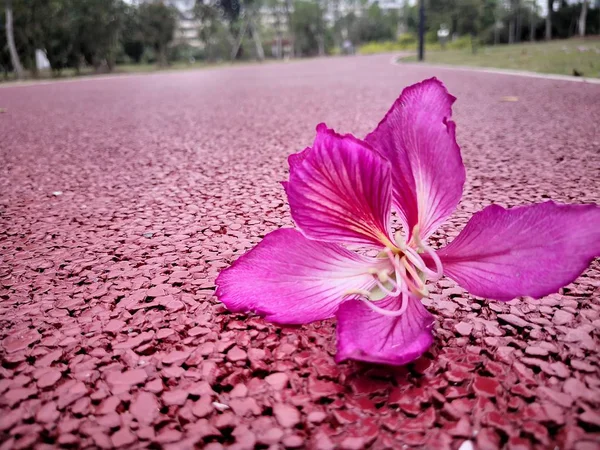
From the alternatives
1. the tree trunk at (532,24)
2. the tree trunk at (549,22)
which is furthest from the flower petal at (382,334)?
the tree trunk at (532,24)

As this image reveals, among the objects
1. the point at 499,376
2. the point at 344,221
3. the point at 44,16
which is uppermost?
the point at 44,16

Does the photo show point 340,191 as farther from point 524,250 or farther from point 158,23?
point 158,23

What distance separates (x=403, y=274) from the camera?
723mm

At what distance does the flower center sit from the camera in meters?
0.70

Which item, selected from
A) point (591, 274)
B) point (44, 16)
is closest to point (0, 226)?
point (591, 274)

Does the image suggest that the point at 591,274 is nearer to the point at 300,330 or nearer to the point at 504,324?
the point at 504,324

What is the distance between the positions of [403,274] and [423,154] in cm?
19

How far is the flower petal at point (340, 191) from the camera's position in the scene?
28.0 inches

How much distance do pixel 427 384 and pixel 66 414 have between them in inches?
18.6

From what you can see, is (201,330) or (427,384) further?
(201,330)

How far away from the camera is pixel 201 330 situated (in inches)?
31.9

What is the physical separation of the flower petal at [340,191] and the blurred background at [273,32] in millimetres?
7328

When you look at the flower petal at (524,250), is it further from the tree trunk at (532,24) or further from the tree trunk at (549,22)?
the tree trunk at (532,24)

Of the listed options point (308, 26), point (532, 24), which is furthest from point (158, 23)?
point (308, 26)
